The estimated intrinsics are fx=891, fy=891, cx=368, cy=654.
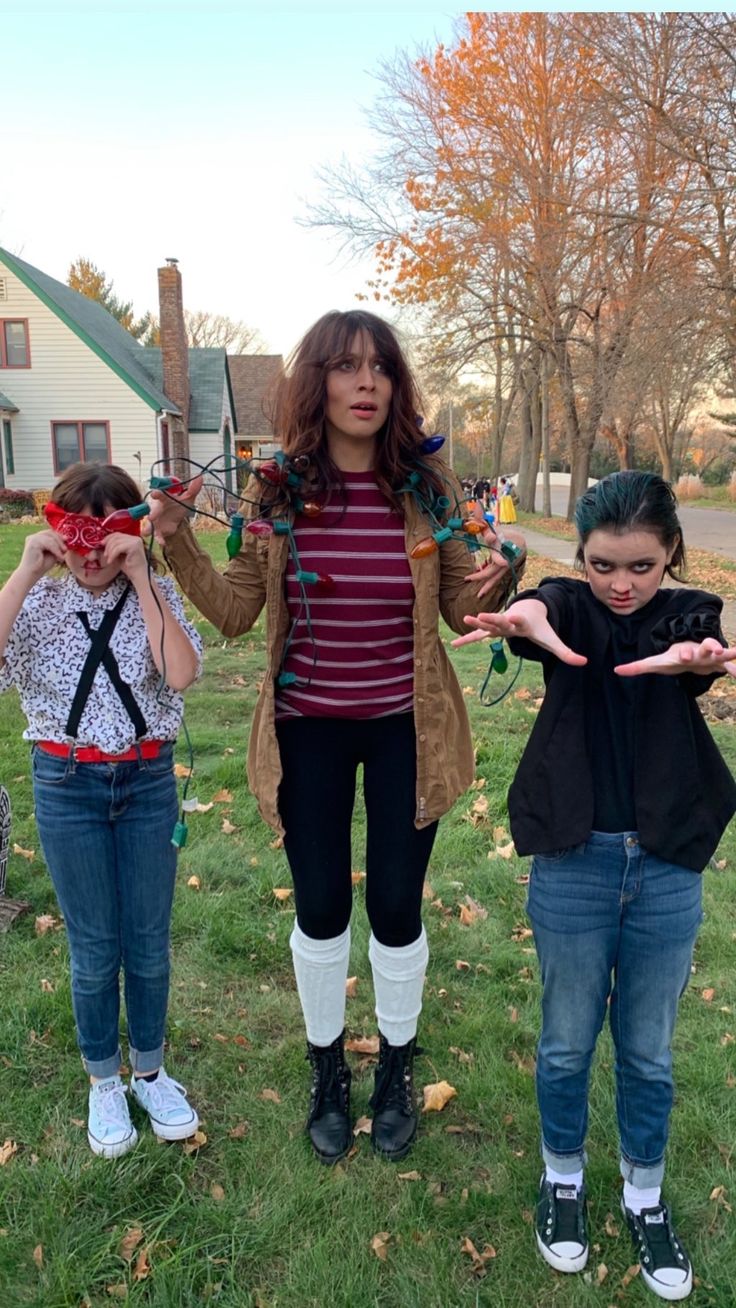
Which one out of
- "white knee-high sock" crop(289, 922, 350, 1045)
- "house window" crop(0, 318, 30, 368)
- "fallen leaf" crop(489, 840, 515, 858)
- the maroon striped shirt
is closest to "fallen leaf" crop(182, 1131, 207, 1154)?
"white knee-high sock" crop(289, 922, 350, 1045)

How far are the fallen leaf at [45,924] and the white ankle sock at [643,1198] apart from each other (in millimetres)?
2425

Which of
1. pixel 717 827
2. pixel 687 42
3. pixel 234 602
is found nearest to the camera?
pixel 717 827

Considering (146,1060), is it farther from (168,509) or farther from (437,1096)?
(168,509)

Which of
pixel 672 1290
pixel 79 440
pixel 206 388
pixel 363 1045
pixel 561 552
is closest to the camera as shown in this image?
pixel 672 1290

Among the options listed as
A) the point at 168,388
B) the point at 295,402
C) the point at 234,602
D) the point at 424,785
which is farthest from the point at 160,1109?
the point at 168,388

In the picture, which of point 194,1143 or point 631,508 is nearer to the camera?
point 631,508

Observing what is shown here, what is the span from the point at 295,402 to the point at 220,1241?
2158 mm

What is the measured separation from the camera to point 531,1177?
8.04 ft

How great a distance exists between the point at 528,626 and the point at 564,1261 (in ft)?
5.09

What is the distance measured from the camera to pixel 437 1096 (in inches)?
109

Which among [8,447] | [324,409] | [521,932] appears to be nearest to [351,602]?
[324,409]

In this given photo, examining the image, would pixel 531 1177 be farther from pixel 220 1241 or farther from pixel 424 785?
pixel 424 785

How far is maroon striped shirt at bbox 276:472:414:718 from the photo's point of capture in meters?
2.33

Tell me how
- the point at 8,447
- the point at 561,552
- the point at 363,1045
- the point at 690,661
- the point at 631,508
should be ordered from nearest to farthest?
the point at 690,661 < the point at 631,508 < the point at 363,1045 < the point at 561,552 < the point at 8,447
